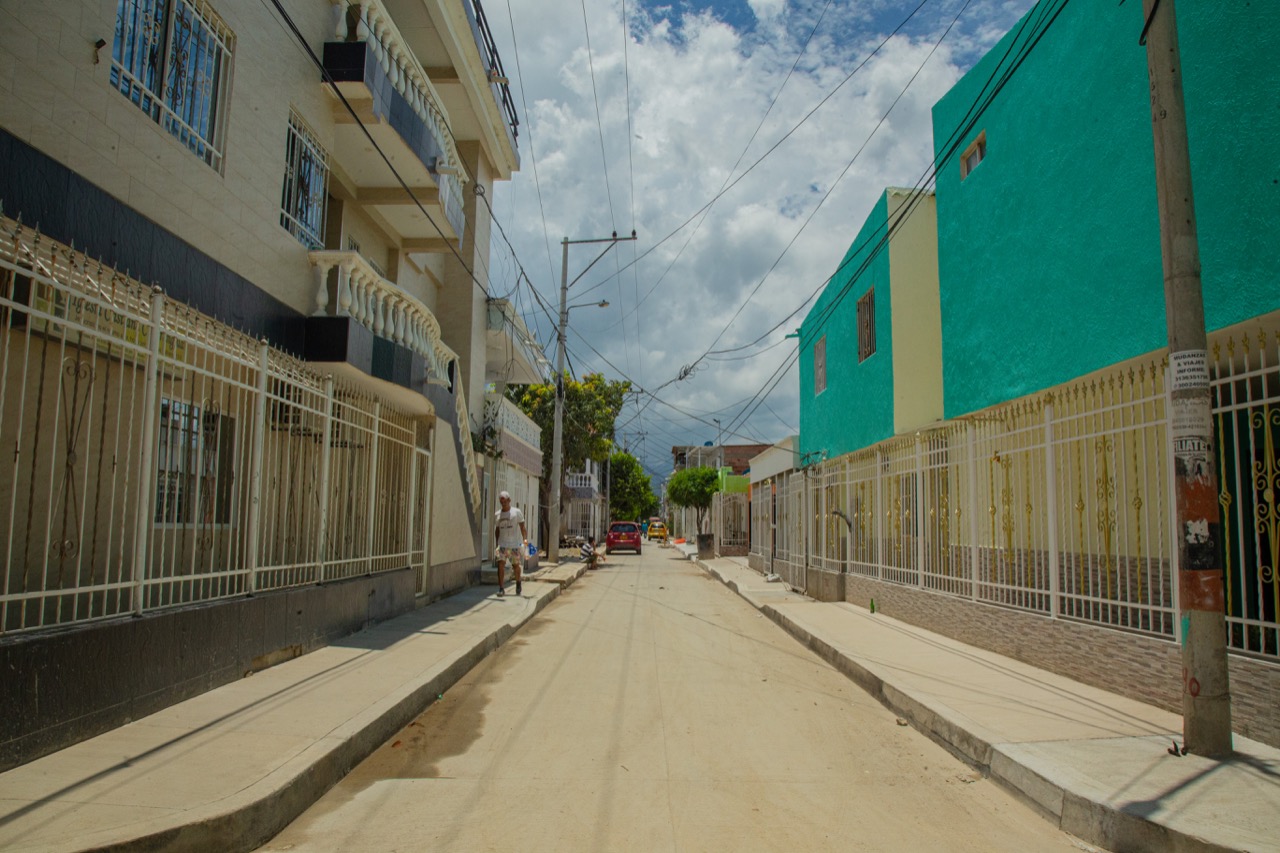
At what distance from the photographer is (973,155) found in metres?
12.2

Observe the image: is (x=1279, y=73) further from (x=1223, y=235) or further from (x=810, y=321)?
(x=810, y=321)

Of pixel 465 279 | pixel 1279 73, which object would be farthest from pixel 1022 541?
pixel 465 279

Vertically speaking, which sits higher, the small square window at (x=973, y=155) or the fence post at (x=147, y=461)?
the small square window at (x=973, y=155)

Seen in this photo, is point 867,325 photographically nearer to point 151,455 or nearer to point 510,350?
point 510,350

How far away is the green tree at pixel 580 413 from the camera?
3197 centimetres

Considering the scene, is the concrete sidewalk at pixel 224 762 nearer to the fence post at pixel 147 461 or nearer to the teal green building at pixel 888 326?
the fence post at pixel 147 461

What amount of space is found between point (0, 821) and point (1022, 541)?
8614 mm

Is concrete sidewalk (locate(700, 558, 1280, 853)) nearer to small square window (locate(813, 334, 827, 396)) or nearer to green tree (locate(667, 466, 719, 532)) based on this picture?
small square window (locate(813, 334, 827, 396))

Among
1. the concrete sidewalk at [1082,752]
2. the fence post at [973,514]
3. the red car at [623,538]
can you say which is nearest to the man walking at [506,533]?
the concrete sidewalk at [1082,752]

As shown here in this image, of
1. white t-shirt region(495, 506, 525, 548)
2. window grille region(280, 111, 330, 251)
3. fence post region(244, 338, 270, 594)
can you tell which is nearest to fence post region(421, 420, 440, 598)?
white t-shirt region(495, 506, 525, 548)

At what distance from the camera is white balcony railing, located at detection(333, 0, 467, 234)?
10.5 metres

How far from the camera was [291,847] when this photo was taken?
3875 millimetres

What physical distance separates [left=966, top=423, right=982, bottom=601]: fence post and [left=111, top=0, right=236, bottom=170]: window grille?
27.9 ft

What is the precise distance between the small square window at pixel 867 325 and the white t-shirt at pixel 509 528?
756 centimetres
